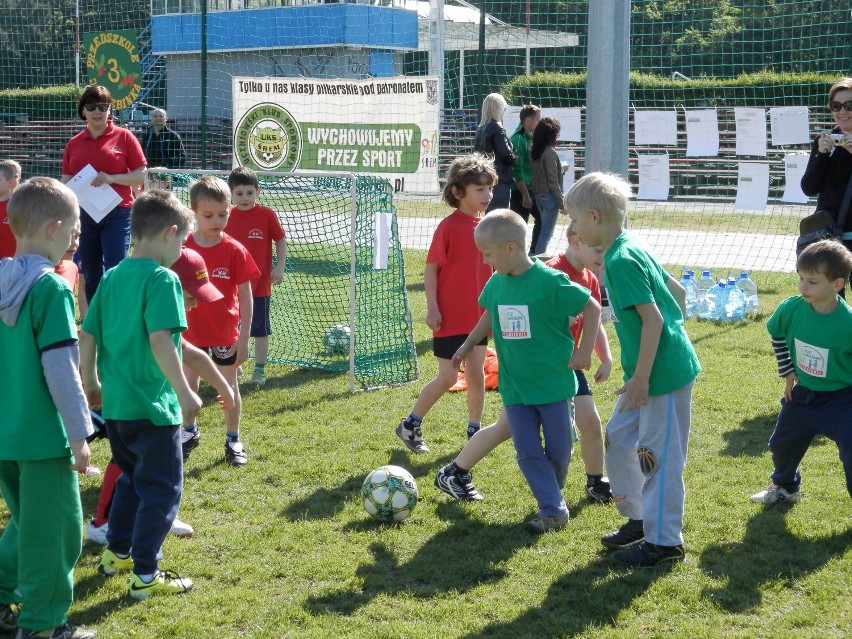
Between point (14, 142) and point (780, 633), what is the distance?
890 inches

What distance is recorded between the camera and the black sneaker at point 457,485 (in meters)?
4.84

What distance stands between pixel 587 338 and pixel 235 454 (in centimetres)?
223

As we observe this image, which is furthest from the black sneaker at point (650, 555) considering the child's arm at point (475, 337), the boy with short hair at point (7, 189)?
the boy with short hair at point (7, 189)

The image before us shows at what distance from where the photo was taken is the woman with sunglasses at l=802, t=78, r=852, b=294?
5.99 meters

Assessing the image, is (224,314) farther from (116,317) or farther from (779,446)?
(779,446)

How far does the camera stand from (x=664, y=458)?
12.9 ft

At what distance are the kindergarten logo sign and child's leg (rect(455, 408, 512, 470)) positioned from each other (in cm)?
516

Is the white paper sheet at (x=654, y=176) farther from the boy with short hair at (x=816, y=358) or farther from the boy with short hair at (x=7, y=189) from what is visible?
the boy with short hair at (x=7, y=189)

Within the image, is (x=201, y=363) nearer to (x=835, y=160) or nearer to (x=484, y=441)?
(x=484, y=441)

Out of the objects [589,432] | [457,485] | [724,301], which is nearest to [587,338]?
[589,432]

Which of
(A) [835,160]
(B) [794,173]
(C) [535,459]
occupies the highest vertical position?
(B) [794,173]

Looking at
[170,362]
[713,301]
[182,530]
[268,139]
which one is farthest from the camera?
[268,139]

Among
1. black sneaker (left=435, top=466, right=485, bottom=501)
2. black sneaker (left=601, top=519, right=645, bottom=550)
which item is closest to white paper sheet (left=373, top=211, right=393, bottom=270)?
black sneaker (left=435, top=466, right=485, bottom=501)

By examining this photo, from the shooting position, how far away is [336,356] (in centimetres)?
817
